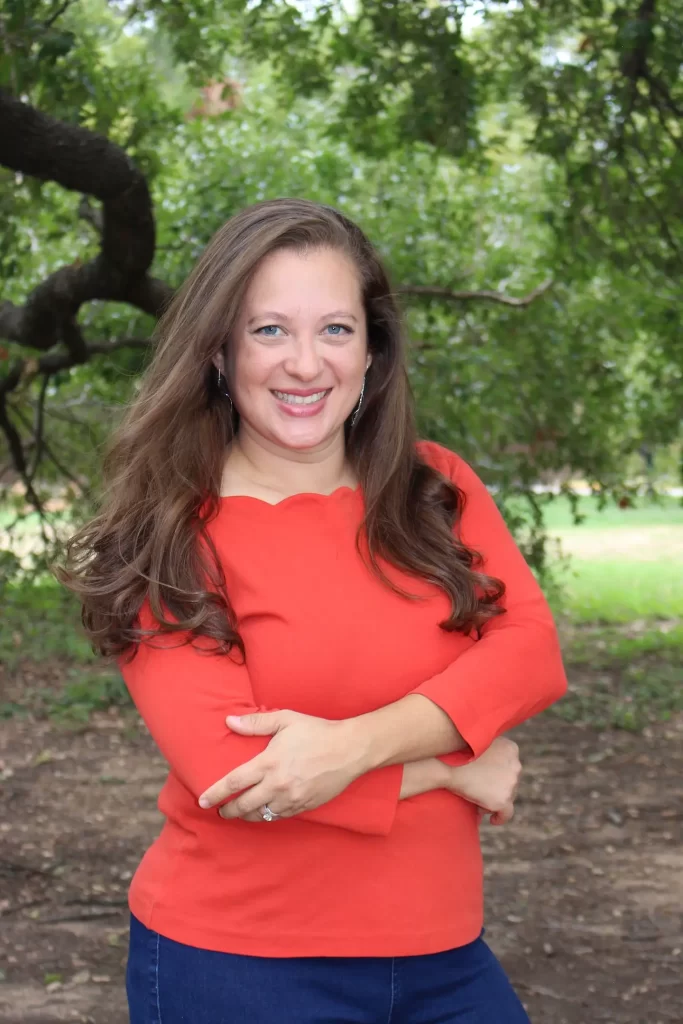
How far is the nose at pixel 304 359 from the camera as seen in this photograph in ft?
6.51

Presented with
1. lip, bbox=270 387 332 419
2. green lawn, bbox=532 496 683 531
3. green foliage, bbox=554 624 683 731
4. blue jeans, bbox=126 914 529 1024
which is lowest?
green lawn, bbox=532 496 683 531

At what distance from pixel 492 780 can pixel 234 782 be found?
18.8 inches

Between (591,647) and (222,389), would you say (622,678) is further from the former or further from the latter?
(222,389)

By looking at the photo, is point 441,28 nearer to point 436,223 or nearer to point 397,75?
point 397,75

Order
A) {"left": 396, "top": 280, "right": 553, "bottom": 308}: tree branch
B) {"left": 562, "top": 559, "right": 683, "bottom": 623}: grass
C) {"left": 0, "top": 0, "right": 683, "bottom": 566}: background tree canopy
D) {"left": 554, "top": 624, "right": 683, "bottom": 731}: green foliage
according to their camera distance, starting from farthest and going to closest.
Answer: {"left": 562, "top": 559, "right": 683, "bottom": 623}: grass < {"left": 396, "top": 280, "right": 553, "bottom": 308}: tree branch < {"left": 554, "top": 624, "right": 683, "bottom": 731}: green foliage < {"left": 0, "top": 0, "right": 683, "bottom": 566}: background tree canopy

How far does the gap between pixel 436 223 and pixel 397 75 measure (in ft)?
7.05

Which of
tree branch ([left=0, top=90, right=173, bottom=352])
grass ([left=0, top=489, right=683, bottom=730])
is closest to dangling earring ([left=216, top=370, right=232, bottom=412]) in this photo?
tree branch ([left=0, top=90, right=173, bottom=352])

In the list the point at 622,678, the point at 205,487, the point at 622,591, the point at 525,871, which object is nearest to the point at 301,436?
the point at 205,487

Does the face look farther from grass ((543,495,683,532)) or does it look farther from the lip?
grass ((543,495,683,532))

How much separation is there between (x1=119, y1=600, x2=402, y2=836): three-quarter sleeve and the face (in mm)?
415

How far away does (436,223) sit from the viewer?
834cm

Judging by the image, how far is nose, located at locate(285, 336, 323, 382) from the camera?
198cm

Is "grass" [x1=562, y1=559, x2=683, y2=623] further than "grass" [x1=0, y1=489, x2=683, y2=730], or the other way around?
"grass" [x1=562, y1=559, x2=683, y2=623]

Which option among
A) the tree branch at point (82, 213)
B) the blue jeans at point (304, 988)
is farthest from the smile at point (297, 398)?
the tree branch at point (82, 213)
